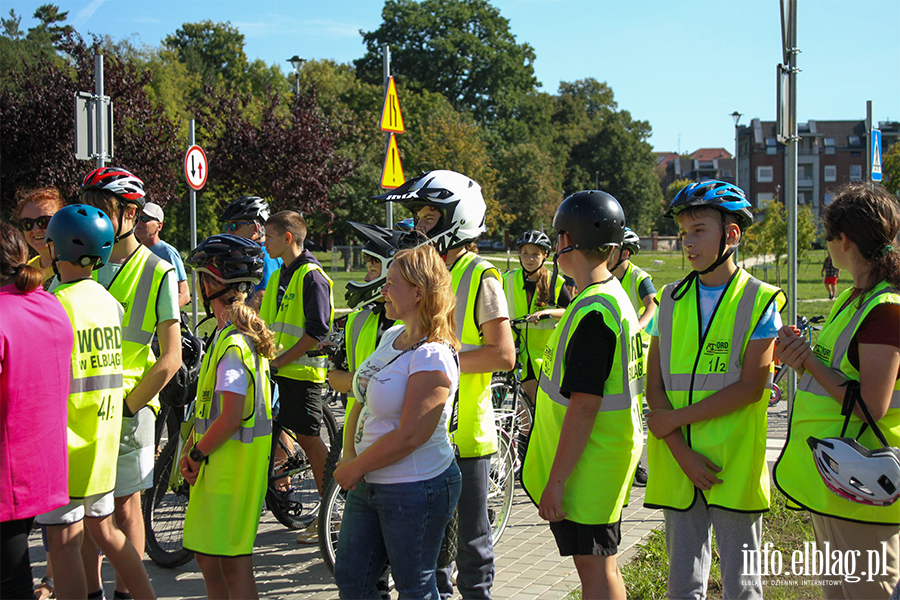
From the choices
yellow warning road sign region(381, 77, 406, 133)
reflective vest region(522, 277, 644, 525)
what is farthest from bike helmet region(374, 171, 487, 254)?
yellow warning road sign region(381, 77, 406, 133)

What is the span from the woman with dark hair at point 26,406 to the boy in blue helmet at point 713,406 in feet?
8.29

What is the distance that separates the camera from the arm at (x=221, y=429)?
3488mm

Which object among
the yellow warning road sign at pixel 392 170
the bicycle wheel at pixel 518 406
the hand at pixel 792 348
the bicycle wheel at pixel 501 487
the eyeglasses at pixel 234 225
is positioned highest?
the yellow warning road sign at pixel 392 170

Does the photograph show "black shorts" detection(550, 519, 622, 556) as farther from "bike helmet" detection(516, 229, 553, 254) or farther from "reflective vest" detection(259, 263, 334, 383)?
"bike helmet" detection(516, 229, 553, 254)

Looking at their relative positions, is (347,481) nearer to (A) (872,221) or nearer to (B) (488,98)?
(A) (872,221)

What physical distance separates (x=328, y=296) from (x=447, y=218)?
189 cm

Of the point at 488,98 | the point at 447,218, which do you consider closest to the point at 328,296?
the point at 447,218

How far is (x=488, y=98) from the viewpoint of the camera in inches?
2746

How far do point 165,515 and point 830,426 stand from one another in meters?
4.04

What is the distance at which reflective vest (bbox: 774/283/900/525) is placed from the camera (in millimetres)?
3129

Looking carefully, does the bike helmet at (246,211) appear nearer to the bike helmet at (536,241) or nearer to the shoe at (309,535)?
the shoe at (309,535)

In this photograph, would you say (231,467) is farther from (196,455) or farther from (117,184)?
(117,184)

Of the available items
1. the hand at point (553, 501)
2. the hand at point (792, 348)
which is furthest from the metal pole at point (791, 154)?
the hand at point (553, 501)

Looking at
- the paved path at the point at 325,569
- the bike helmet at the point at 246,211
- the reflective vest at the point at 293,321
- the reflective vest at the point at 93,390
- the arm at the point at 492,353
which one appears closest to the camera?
the reflective vest at the point at 93,390
